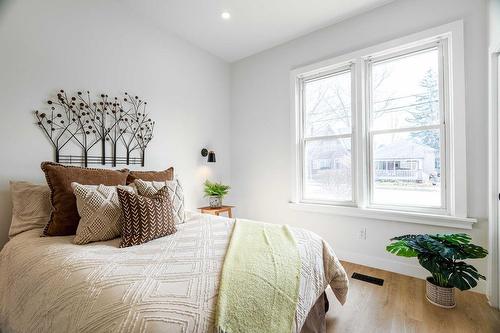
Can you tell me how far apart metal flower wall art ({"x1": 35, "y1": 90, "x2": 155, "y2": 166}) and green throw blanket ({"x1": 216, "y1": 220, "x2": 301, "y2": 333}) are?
174 cm

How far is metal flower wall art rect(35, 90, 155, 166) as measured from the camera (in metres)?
2.03

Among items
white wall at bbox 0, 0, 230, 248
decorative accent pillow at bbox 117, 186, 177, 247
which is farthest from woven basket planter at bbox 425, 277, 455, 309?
white wall at bbox 0, 0, 230, 248

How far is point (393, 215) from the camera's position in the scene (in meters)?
2.42

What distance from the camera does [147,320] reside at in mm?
750

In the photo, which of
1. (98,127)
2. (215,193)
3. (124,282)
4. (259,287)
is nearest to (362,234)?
(215,193)

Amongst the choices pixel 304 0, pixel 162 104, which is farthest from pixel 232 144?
pixel 304 0

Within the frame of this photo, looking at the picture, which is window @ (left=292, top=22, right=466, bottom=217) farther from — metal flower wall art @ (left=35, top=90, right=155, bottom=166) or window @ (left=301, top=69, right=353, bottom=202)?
metal flower wall art @ (left=35, top=90, right=155, bottom=166)

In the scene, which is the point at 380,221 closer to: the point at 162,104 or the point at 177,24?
the point at 162,104

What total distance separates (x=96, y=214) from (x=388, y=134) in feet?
9.30

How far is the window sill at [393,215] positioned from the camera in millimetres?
2102

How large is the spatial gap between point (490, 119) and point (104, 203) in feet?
9.97

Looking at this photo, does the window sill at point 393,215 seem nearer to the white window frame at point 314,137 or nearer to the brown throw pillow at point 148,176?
the white window frame at point 314,137

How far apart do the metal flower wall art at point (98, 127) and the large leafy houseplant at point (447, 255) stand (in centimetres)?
273

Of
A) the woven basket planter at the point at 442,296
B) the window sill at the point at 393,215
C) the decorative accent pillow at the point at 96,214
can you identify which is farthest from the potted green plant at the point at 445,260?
the decorative accent pillow at the point at 96,214
